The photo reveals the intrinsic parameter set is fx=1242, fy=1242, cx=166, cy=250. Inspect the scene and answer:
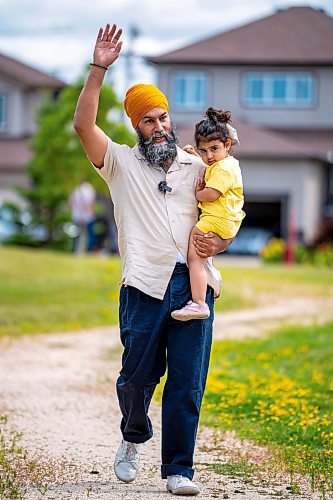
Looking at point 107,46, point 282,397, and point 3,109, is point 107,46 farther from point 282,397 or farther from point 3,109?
point 3,109

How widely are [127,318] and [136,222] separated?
1.64 feet

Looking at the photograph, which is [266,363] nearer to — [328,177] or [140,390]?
[140,390]

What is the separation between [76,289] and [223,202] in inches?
520

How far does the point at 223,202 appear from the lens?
630 cm

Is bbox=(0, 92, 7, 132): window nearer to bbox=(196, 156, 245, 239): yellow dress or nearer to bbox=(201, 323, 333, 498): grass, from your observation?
bbox=(201, 323, 333, 498): grass

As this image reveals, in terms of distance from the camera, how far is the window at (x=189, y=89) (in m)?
39.5

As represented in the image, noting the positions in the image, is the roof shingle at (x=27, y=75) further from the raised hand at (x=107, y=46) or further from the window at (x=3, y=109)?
the raised hand at (x=107, y=46)

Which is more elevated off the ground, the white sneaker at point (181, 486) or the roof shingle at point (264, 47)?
the roof shingle at point (264, 47)

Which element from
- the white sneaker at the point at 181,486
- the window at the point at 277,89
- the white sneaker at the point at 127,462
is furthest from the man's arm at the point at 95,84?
the window at the point at 277,89

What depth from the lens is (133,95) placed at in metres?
6.33

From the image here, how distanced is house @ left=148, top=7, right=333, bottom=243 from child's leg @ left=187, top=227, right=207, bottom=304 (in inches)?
1230

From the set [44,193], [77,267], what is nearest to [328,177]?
[44,193]

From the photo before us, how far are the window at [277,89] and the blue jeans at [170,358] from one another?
107ft

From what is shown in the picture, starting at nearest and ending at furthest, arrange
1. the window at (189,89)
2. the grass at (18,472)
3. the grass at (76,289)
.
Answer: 1. the grass at (18,472)
2. the grass at (76,289)
3. the window at (189,89)
